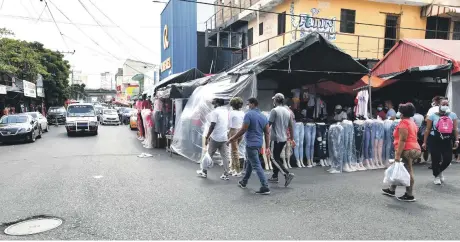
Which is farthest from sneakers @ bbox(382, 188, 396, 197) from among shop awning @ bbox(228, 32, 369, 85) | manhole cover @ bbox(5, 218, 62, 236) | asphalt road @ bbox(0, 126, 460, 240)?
manhole cover @ bbox(5, 218, 62, 236)

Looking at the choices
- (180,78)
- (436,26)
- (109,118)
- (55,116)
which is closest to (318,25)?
(180,78)

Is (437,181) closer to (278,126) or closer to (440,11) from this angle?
(278,126)

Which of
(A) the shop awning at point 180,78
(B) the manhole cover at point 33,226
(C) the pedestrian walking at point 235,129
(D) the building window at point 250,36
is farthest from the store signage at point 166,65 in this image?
(B) the manhole cover at point 33,226

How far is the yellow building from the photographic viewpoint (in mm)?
17203

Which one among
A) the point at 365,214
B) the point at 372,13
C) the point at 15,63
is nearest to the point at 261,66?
the point at 365,214

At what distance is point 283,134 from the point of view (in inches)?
275

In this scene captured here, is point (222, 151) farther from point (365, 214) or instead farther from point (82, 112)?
point (82, 112)

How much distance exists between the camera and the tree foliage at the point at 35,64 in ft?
67.4

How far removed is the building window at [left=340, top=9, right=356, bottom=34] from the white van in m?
14.6

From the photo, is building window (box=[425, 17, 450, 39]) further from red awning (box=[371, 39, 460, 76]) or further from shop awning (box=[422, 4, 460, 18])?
red awning (box=[371, 39, 460, 76])

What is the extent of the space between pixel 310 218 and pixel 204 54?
70.4ft

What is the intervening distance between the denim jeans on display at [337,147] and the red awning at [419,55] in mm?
4785

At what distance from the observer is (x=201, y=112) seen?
9570mm

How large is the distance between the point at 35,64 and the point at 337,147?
2536 centimetres
